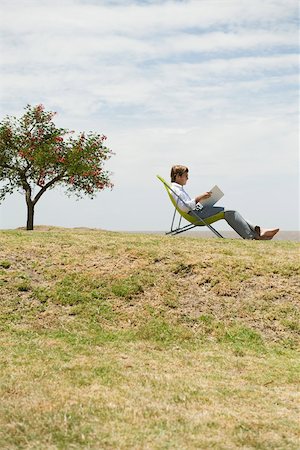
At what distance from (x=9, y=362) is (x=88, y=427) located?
3.12 m

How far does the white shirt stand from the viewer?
15.7 m

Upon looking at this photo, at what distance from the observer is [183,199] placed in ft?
51.9

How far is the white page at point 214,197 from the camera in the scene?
1563cm

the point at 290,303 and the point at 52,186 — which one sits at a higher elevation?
the point at 52,186

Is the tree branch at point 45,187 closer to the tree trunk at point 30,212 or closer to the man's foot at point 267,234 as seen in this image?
the tree trunk at point 30,212

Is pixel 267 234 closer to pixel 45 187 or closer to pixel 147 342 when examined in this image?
pixel 147 342

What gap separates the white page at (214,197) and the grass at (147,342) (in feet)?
3.53

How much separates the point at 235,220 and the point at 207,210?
877mm

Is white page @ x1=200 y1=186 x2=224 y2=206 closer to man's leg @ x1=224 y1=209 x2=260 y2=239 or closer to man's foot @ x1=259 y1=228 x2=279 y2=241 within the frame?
man's leg @ x1=224 y1=209 x2=260 y2=239

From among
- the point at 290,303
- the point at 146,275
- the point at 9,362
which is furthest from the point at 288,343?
the point at 9,362

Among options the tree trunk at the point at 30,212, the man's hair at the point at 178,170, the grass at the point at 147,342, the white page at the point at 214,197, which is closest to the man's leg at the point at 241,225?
the white page at the point at 214,197

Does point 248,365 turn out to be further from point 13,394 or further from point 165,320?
point 13,394

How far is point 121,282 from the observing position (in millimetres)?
12461

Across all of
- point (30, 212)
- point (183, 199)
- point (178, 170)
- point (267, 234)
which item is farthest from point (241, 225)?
point (30, 212)
